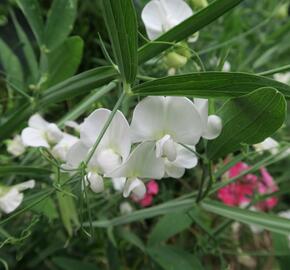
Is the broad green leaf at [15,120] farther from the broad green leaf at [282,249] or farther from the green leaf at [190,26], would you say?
the broad green leaf at [282,249]

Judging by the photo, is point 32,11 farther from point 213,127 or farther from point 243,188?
point 243,188

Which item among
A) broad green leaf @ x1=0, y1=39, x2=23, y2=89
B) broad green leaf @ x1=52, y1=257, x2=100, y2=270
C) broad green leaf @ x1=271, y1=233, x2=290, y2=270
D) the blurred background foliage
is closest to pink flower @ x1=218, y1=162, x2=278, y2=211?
the blurred background foliage

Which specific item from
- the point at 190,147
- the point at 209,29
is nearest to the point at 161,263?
the point at 190,147

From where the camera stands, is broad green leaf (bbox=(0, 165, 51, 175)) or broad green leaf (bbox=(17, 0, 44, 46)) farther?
broad green leaf (bbox=(17, 0, 44, 46))

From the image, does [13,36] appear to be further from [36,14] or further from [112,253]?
[112,253]

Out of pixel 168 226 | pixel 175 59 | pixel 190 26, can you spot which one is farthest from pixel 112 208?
pixel 190 26

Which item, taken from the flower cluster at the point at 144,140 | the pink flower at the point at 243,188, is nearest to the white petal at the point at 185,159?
the flower cluster at the point at 144,140

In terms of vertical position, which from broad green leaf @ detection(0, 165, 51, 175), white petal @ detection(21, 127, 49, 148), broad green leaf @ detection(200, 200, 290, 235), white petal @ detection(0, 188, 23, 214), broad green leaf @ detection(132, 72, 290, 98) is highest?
broad green leaf @ detection(132, 72, 290, 98)

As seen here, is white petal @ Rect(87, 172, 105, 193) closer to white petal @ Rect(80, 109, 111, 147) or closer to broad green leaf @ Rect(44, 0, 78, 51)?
white petal @ Rect(80, 109, 111, 147)
